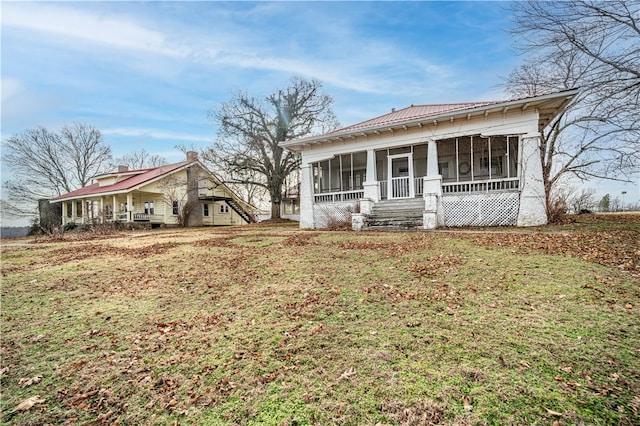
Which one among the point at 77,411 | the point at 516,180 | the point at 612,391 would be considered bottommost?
the point at 77,411

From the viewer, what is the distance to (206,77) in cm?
1462

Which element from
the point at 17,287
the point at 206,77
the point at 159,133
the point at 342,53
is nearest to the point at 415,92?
the point at 342,53

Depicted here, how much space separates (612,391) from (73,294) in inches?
263

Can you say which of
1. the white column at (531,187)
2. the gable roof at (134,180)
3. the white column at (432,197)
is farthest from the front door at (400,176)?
the gable roof at (134,180)

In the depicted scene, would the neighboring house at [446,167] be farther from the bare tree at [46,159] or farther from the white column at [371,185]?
the bare tree at [46,159]

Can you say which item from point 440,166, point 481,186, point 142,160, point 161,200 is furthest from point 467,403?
point 142,160

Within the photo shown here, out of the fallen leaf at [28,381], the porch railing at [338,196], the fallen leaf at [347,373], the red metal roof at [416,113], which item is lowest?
the fallen leaf at [28,381]

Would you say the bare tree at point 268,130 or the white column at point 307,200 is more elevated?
the bare tree at point 268,130

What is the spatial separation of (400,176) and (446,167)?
2499 mm

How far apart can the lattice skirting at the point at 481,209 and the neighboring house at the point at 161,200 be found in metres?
18.5

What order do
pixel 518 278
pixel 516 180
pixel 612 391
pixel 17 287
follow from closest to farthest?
pixel 612 391, pixel 518 278, pixel 17 287, pixel 516 180

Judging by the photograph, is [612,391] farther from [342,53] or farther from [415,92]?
[415,92]

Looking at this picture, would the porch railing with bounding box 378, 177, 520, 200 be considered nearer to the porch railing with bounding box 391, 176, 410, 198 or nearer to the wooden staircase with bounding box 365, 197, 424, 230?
the wooden staircase with bounding box 365, 197, 424, 230

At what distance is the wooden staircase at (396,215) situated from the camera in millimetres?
12320
